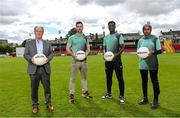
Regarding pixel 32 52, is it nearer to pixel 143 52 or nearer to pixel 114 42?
pixel 114 42

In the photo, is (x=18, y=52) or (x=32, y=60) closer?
(x=32, y=60)

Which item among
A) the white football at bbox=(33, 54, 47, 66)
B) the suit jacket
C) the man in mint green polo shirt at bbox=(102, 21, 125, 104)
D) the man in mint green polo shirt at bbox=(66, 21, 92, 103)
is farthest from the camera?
the man in mint green polo shirt at bbox=(66, 21, 92, 103)

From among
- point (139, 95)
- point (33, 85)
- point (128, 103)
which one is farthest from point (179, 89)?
point (33, 85)

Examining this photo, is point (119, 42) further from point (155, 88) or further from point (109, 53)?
point (155, 88)

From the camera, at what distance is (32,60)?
30.2 feet

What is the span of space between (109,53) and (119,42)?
436 mm

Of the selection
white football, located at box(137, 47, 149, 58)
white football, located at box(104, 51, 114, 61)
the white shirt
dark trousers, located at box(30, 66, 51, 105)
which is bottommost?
dark trousers, located at box(30, 66, 51, 105)

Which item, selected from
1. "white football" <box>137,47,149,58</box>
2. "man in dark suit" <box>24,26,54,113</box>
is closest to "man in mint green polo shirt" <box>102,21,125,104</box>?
"white football" <box>137,47,149,58</box>

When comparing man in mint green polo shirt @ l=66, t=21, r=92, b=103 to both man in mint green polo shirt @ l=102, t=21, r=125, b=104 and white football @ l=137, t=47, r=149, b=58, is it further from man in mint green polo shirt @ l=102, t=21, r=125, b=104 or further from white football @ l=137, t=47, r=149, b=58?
white football @ l=137, t=47, r=149, b=58

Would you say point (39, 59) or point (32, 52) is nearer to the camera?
point (39, 59)

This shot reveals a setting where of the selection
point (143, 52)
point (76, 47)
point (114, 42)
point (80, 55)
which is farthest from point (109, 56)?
point (143, 52)

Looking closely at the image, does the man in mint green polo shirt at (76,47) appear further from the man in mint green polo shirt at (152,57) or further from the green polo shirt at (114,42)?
the man in mint green polo shirt at (152,57)

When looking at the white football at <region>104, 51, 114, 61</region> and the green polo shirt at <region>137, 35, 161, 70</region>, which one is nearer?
the green polo shirt at <region>137, 35, 161, 70</region>

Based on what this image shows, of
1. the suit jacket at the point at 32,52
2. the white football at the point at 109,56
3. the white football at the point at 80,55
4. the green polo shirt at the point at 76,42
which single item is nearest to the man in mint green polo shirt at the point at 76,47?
the green polo shirt at the point at 76,42
